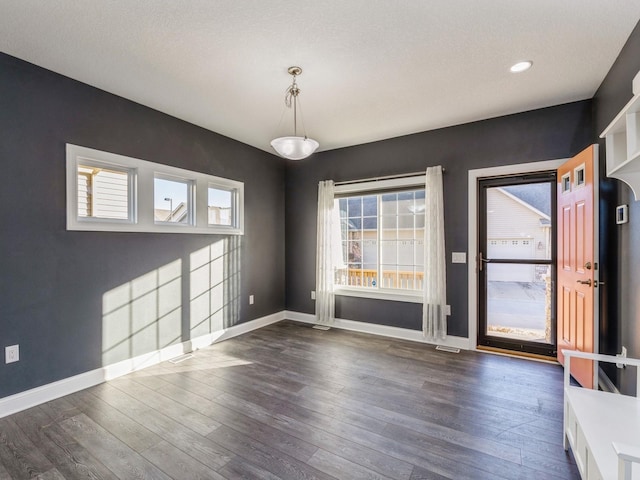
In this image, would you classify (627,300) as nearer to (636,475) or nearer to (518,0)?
(636,475)

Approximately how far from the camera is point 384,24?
200 centimetres

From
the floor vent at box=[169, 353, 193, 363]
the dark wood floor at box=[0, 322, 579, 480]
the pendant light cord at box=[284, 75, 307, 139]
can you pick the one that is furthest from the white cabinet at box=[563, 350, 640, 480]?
the floor vent at box=[169, 353, 193, 363]

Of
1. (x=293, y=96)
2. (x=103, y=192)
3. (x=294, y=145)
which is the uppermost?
(x=293, y=96)

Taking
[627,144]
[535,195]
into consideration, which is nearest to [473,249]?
[535,195]

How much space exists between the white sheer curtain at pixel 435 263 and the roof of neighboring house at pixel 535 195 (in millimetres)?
846

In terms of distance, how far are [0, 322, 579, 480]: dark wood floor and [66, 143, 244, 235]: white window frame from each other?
1503 mm

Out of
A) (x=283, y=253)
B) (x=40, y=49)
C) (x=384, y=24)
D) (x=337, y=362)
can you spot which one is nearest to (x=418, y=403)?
(x=337, y=362)

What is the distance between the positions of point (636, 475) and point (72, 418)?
131 inches

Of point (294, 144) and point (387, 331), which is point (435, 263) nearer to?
point (387, 331)

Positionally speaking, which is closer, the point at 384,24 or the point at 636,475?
the point at 636,475

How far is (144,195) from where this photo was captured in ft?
10.5

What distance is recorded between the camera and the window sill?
4.05 meters

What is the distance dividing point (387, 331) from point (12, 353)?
12.7ft

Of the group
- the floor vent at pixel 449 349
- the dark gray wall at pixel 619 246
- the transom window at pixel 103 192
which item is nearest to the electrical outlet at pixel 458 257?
the floor vent at pixel 449 349
